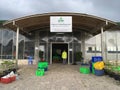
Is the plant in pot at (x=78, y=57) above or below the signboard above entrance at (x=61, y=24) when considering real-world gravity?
below

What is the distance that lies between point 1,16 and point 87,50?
10432 millimetres

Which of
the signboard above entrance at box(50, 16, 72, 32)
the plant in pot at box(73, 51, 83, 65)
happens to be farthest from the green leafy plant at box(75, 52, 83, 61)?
the signboard above entrance at box(50, 16, 72, 32)

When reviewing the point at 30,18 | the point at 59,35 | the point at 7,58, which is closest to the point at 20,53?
the point at 7,58

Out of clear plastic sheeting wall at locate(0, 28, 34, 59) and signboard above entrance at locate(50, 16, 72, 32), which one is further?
clear plastic sheeting wall at locate(0, 28, 34, 59)

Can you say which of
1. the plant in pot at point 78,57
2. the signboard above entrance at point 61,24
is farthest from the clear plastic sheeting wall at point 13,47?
the signboard above entrance at point 61,24

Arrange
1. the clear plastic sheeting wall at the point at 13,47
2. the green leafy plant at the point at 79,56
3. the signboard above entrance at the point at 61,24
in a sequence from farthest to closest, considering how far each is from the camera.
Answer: the clear plastic sheeting wall at the point at 13,47 → the green leafy plant at the point at 79,56 → the signboard above entrance at the point at 61,24

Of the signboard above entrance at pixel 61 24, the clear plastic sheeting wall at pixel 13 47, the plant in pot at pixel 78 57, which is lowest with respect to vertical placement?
the plant in pot at pixel 78 57

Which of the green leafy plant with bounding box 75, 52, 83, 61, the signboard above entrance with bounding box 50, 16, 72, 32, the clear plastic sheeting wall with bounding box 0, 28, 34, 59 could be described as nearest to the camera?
the signboard above entrance with bounding box 50, 16, 72, 32

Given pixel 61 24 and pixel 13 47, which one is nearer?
pixel 61 24

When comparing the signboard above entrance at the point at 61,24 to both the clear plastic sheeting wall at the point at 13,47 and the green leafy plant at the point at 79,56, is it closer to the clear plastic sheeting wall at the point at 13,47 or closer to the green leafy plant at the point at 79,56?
the green leafy plant at the point at 79,56

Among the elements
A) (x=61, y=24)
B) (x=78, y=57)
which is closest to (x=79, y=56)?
(x=78, y=57)

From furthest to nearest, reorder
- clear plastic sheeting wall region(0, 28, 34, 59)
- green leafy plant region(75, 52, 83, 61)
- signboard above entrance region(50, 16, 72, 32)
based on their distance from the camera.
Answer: clear plastic sheeting wall region(0, 28, 34, 59) < green leafy plant region(75, 52, 83, 61) < signboard above entrance region(50, 16, 72, 32)

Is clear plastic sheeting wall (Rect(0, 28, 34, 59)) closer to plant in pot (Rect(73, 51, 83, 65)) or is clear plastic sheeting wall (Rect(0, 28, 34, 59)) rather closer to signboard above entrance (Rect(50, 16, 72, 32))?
plant in pot (Rect(73, 51, 83, 65))

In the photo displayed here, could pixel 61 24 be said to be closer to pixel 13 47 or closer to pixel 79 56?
pixel 79 56
